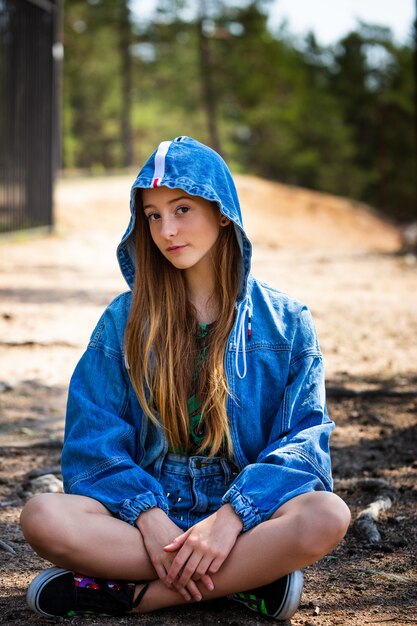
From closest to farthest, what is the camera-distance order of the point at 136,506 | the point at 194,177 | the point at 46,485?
1. the point at 136,506
2. the point at 194,177
3. the point at 46,485

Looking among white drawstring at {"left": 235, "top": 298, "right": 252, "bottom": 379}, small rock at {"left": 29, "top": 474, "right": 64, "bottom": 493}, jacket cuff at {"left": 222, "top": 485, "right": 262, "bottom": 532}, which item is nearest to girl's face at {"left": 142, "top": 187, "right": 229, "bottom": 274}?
white drawstring at {"left": 235, "top": 298, "right": 252, "bottom": 379}

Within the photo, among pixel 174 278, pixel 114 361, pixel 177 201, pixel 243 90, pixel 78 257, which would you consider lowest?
pixel 78 257

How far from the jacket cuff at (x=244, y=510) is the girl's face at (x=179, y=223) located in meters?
0.66

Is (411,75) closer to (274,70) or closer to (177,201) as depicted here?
(274,70)

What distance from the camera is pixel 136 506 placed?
2295mm

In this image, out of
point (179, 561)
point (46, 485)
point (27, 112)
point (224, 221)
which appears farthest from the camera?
point (27, 112)

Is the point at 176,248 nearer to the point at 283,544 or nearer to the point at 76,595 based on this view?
the point at 283,544

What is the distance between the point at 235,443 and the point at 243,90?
1163 inches

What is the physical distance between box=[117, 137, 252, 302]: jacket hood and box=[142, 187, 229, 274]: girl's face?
5 cm

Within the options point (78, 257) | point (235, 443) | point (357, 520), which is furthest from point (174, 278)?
point (78, 257)

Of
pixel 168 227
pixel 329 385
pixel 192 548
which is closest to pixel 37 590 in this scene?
pixel 192 548

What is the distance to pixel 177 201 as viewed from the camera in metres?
2.50

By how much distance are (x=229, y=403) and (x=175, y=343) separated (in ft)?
0.75

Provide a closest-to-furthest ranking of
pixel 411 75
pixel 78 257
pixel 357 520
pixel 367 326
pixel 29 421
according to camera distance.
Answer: pixel 357 520
pixel 29 421
pixel 367 326
pixel 78 257
pixel 411 75
